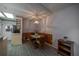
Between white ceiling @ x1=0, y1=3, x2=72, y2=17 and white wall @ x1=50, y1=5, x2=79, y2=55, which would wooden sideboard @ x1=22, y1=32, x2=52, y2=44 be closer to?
white wall @ x1=50, y1=5, x2=79, y2=55

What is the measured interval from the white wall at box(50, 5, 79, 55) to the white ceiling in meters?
0.16

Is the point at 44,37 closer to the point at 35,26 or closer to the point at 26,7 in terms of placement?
the point at 35,26

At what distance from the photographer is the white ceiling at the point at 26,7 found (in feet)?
7.81

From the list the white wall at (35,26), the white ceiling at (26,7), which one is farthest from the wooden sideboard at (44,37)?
the white ceiling at (26,7)

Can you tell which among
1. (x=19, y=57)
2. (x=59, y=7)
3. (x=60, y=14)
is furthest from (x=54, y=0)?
(x=19, y=57)

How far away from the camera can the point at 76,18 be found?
2412mm

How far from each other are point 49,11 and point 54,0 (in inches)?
11.3

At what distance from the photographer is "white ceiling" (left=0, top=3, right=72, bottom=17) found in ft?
7.81

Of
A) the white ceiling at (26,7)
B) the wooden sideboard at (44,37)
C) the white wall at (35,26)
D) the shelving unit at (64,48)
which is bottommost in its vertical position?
the shelving unit at (64,48)

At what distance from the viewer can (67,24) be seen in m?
2.44

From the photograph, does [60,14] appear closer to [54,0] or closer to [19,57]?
[54,0]

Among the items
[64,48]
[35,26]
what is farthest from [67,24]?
[35,26]

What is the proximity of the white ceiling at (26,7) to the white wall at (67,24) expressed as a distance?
157 millimetres

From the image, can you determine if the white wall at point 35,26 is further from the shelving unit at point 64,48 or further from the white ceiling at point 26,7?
the shelving unit at point 64,48
